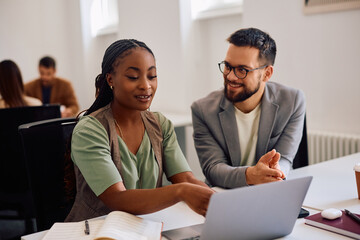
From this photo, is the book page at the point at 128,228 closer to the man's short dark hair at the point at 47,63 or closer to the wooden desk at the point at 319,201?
the wooden desk at the point at 319,201

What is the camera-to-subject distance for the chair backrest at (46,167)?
55.4 inches

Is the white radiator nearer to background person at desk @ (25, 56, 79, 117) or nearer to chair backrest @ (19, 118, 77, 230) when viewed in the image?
chair backrest @ (19, 118, 77, 230)

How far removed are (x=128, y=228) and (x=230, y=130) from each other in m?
0.83

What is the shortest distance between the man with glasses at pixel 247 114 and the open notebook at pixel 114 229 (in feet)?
1.98

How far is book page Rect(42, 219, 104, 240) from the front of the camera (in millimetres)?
1068

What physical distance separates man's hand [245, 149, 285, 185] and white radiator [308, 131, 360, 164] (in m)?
1.45

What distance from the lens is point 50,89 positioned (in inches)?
182

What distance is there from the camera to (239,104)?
1.86 meters

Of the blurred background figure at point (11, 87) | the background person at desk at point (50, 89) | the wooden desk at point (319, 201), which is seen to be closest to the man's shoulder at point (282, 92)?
the wooden desk at point (319, 201)

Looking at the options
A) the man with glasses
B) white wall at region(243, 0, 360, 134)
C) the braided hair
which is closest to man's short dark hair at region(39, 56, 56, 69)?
white wall at region(243, 0, 360, 134)

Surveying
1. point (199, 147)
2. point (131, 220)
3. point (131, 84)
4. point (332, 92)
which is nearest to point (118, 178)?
point (131, 220)

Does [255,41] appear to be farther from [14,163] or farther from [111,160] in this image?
[14,163]

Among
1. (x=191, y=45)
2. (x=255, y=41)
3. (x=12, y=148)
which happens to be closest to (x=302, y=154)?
(x=255, y=41)

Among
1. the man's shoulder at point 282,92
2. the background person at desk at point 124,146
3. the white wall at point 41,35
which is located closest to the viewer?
the background person at desk at point 124,146
